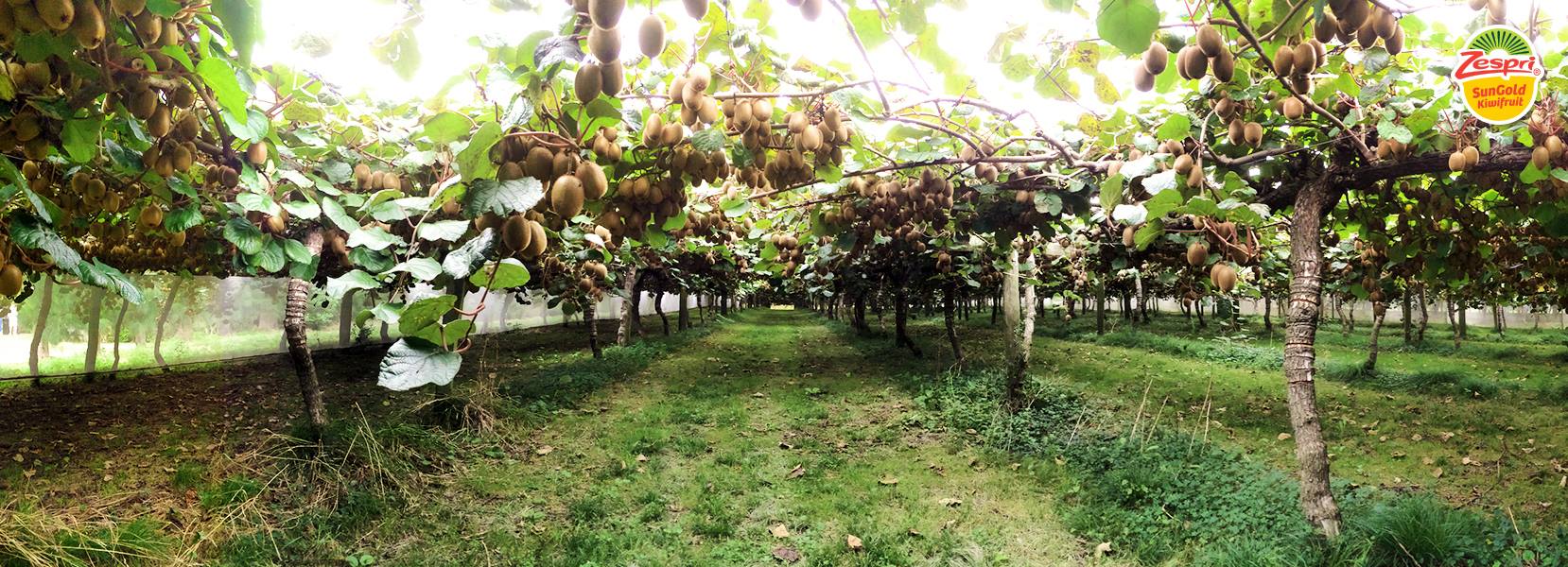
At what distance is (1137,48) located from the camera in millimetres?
1291

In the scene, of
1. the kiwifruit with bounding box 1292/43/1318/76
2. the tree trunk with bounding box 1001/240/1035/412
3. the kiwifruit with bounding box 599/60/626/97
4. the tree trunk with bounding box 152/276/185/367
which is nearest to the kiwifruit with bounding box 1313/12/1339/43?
the kiwifruit with bounding box 1292/43/1318/76

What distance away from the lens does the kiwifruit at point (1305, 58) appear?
1.66 metres

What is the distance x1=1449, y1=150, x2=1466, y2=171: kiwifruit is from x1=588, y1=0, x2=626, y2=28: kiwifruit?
139 inches

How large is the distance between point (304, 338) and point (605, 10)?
202 inches

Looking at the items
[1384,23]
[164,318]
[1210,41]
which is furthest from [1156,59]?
[164,318]

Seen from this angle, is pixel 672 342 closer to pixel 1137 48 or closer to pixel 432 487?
pixel 432 487

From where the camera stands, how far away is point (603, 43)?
96 cm

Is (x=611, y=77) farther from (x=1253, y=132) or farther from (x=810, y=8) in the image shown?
(x=1253, y=132)

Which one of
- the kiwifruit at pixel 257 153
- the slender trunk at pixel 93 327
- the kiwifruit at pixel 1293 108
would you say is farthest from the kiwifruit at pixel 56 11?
the slender trunk at pixel 93 327

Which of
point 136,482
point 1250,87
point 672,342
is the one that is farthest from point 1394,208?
point 672,342

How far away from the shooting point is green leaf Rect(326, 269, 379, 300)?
131 centimetres

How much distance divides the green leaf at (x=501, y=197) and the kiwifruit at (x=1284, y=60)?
1.84m

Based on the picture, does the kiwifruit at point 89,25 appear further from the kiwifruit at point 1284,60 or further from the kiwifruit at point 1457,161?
the kiwifruit at point 1457,161

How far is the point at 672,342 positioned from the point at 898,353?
16.0 feet
